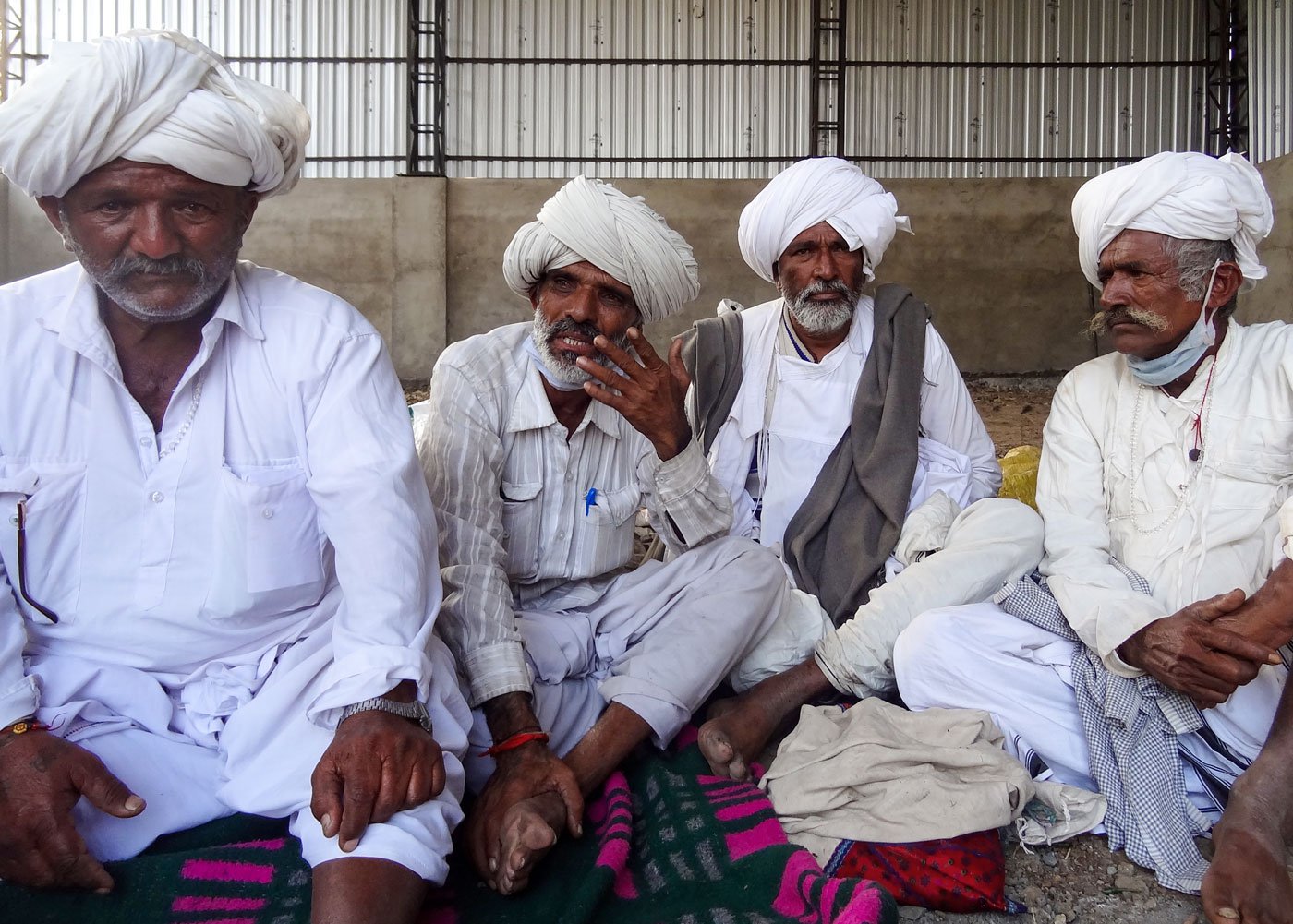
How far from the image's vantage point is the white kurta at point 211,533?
1857 millimetres

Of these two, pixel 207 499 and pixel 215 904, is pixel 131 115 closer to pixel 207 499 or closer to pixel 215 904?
pixel 207 499

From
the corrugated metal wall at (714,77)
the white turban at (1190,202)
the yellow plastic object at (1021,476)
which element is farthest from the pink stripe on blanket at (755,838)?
the corrugated metal wall at (714,77)

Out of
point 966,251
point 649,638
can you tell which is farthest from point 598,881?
point 966,251

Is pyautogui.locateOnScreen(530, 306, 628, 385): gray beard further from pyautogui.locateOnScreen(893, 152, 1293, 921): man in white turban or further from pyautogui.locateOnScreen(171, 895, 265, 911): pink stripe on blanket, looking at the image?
pyautogui.locateOnScreen(171, 895, 265, 911): pink stripe on blanket

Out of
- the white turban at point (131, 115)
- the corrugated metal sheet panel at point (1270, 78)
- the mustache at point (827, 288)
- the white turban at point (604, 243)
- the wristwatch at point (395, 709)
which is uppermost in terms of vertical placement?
the corrugated metal sheet panel at point (1270, 78)

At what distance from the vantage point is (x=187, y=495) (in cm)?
192

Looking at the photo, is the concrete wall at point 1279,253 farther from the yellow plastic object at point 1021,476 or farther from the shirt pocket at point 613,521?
the shirt pocket at point 613,521

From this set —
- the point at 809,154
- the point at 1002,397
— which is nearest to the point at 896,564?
the point at 1002,397

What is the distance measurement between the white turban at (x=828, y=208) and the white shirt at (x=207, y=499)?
1.93m

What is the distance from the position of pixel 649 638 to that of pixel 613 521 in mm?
338

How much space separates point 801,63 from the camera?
1117cm

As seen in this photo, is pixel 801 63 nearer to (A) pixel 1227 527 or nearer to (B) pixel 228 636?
(A) pixel 1227 527

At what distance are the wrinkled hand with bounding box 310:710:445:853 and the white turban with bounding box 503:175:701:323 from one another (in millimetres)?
1248

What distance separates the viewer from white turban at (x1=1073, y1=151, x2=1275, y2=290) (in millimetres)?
2566
